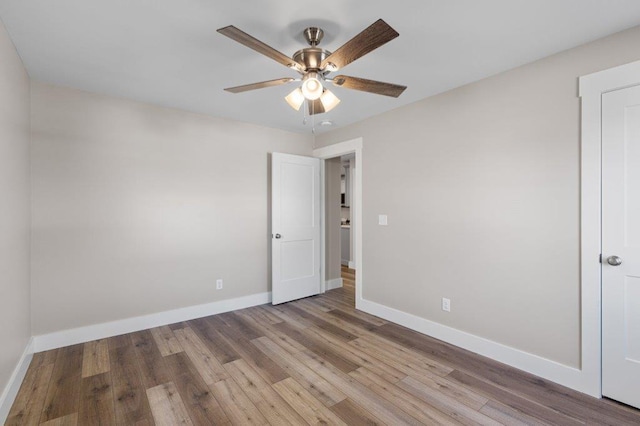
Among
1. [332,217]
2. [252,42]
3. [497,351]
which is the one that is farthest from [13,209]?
[497,351]

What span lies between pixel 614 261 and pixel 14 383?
13.8 ft

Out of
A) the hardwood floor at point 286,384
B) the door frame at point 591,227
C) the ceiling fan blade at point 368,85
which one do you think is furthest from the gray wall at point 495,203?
the ceiling fan blade at point 368,85

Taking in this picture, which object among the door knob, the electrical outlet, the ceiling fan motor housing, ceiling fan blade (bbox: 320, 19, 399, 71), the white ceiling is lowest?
the electrical outlet

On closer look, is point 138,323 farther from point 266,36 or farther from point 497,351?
point 497,351

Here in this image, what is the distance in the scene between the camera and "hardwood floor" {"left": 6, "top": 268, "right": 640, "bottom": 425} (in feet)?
6.06

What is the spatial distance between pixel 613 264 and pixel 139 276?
408 cm

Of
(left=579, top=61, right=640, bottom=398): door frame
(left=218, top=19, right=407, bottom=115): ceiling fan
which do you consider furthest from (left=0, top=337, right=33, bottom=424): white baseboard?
(left=579, top=61, right=640, bottom=398): door frame

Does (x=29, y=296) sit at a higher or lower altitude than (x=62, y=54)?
lower

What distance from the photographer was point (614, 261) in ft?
6.40

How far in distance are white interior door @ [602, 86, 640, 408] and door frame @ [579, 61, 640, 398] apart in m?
0.03

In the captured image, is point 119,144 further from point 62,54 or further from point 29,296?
point 29,296

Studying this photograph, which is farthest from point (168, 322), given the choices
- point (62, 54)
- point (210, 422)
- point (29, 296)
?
point (62, 54)

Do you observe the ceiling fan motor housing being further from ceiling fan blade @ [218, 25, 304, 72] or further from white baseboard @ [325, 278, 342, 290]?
white baseboard @ [325, 278, 342, 290]

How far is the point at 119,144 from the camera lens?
9.95 feet
